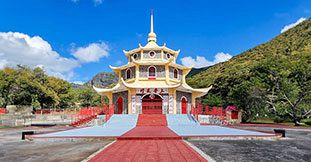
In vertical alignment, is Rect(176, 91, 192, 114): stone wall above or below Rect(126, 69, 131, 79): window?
below

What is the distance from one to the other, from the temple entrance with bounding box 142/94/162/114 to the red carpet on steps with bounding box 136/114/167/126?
2.69 m

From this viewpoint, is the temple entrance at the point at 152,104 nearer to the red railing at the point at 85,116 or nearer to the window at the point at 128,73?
the window at the point at 128,73

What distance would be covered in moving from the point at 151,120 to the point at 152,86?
4.46 m

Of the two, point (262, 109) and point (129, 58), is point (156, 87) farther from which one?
point (262, 109)

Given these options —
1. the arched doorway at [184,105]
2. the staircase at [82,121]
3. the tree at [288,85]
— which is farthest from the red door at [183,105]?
the staircase at [82,121]

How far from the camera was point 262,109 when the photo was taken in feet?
95.1

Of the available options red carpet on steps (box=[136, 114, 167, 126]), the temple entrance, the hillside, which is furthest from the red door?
the hillside

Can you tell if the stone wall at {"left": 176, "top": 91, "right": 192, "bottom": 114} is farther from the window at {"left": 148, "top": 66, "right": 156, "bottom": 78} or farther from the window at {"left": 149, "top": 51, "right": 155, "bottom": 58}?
the window at {"left": 149, "top": 51, "right": 155, "bottom": 58}

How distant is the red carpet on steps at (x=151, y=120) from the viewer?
22766mm

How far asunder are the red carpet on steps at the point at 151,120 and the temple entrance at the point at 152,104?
2.69 meters

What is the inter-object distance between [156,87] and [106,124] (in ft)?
21.9

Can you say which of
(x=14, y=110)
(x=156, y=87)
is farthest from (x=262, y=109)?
(x=14, y=110)

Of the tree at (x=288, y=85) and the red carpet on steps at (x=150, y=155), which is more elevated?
the tree at (x=288, y=85)

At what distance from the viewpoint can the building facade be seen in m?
26.5
